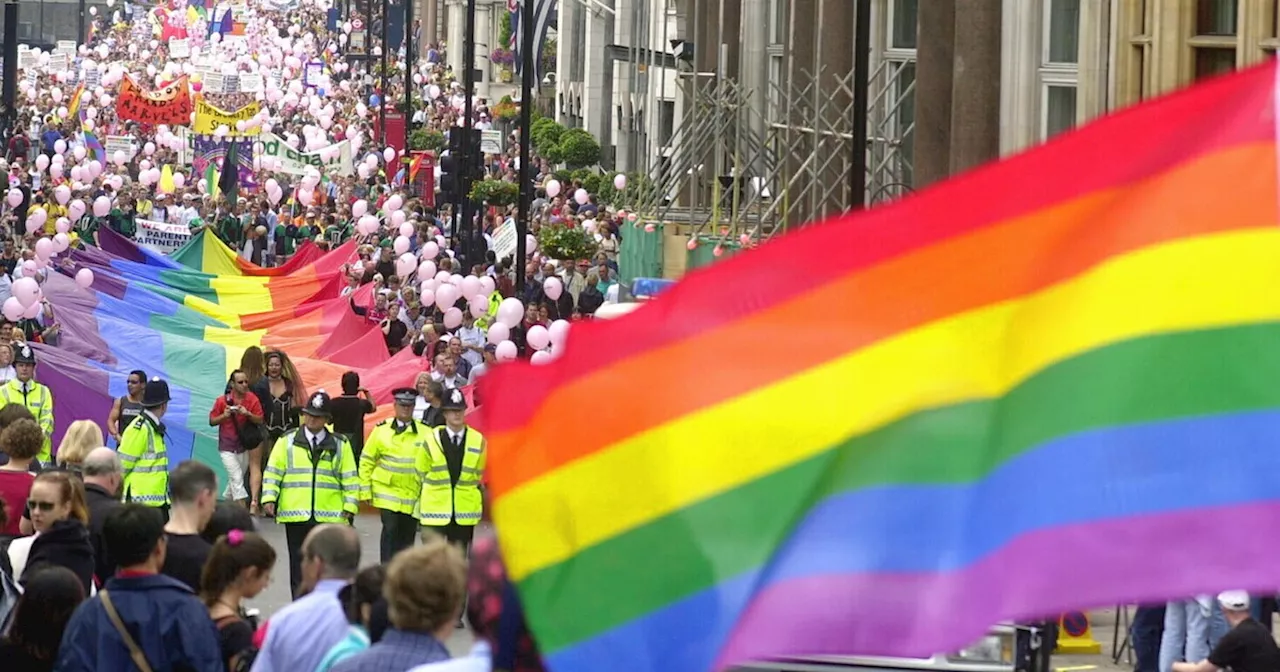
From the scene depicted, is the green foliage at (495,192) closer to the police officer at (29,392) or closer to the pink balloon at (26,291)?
the pink balloon at (26,291)

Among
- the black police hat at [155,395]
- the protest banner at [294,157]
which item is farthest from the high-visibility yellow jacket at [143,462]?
the protest banner at [294,157]

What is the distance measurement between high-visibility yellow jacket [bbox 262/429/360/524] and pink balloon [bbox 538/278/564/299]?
49.3 ft

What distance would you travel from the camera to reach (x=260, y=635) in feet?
28.9

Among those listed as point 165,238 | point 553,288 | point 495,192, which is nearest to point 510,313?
point 553,288

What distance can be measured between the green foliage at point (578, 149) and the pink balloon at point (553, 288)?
25806mm

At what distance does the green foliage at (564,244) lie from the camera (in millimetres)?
35719

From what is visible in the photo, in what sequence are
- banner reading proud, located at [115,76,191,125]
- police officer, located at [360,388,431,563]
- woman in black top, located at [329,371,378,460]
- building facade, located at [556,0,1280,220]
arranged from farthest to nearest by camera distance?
1. banner reading proud, located at [115,76,191,125]
2. building facade, located at [556,0,1280,220]
3. woman in black top, located at [329,371,378,460]
4. police officer, located at [360,388,431,563]

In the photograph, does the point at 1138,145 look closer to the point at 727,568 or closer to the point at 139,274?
the point at 727,568

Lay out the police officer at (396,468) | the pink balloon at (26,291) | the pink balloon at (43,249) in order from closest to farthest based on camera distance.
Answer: the police officer at (396,468), the pink balloon at (26,291), the pink balloon at (43,249)

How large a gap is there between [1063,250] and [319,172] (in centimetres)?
4292

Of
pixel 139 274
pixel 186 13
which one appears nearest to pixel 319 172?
pixel 139 274

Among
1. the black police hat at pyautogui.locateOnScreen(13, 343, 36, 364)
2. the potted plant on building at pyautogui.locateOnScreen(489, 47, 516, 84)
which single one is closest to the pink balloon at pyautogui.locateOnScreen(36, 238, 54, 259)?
the black police hat at pyautogui.locateOnScreen(13, 343, 36, 364)

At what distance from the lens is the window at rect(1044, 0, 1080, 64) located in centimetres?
2581

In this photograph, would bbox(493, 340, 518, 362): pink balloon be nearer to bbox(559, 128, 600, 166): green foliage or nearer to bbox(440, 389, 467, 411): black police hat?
bbox(440, 389, 467, 411): black police hat
